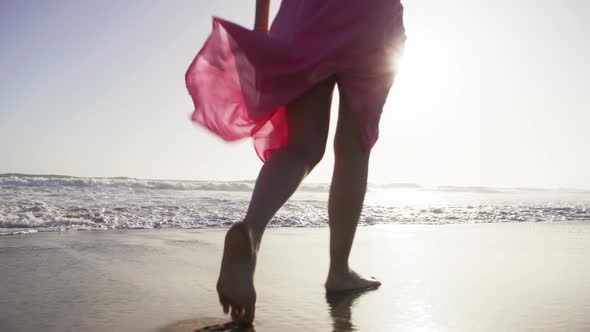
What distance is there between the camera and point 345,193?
1.67 metres

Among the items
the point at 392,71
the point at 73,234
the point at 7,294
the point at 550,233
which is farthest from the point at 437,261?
the point at 73,234

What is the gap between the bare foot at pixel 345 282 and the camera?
1703 millimetres

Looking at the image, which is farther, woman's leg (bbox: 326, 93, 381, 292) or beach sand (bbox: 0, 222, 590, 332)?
woman's leg (bbox: 326, 93, 381, 292)

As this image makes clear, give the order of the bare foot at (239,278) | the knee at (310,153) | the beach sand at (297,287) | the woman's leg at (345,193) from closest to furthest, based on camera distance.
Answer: the bare foot at (239,278)
the beach sand at (297,287)
the knee at (310,153)
the woman's leg at (345,193)

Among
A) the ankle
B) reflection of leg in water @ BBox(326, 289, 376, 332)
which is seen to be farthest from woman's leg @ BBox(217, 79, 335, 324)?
the ankle

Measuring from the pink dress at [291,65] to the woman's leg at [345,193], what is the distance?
42 millimetres

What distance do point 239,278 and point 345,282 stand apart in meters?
0.60

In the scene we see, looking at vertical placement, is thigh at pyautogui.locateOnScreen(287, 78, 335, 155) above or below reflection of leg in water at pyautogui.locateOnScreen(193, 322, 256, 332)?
above

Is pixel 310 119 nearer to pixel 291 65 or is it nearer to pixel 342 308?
pixel 291 65

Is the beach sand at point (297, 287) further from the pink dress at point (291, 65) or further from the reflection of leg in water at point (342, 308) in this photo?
the pink dress at point (291, 65)

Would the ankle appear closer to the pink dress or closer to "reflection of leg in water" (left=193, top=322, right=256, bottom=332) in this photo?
the pink dress

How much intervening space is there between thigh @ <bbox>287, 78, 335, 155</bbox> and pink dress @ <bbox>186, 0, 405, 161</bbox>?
0.05m

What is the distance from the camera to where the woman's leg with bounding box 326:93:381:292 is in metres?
1.64

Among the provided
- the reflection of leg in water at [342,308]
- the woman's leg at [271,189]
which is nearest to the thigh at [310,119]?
the woman's leg at [271,189]
